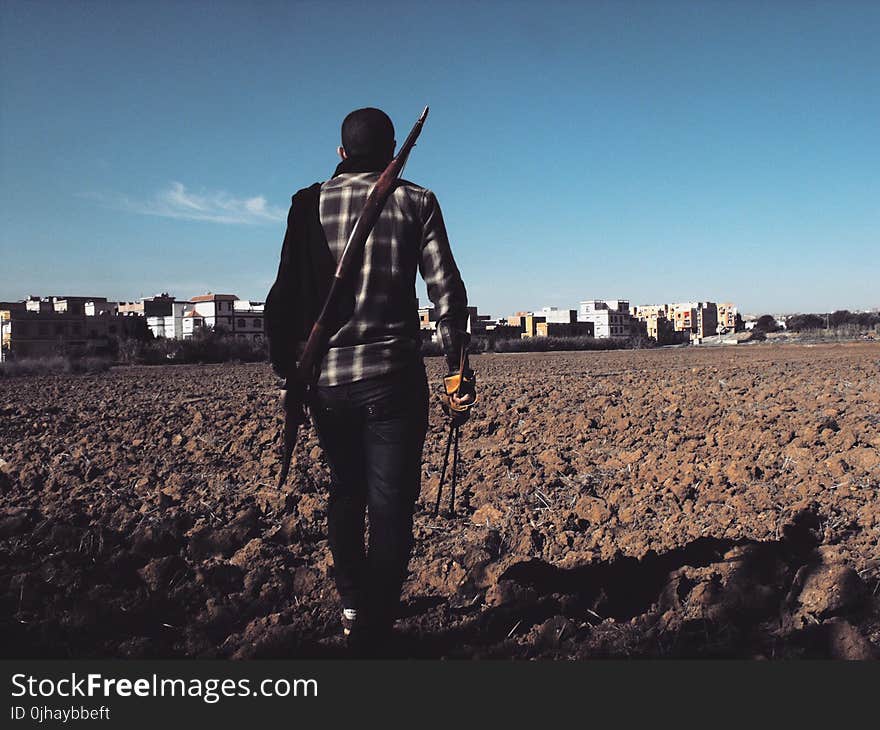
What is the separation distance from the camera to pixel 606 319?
109625 millimetres

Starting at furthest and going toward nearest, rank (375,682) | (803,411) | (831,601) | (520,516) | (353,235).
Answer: (803,411) → (520,516) → (831,601) → (375,682) → (353,235)

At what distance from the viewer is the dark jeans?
103 inches

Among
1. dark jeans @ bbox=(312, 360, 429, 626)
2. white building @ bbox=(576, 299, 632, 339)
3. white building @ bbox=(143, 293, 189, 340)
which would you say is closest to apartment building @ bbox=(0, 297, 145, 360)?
white building @ bbox=(143, 293, 189, 340)

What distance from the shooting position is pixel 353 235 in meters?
2.55

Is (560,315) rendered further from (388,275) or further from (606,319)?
(388,275)

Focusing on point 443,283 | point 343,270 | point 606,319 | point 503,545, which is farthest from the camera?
point 606,319

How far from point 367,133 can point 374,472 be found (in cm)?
123

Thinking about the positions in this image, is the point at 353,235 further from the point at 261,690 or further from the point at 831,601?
the point at 831,601

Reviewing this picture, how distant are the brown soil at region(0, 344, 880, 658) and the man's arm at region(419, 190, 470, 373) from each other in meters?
1.34

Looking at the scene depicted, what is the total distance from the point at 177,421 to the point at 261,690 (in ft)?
23.3

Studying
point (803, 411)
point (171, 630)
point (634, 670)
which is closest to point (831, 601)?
point (634, 670)

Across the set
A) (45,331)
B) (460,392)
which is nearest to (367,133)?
(460,392)

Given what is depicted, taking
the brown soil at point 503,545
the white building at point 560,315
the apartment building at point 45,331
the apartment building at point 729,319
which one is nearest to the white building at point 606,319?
the white building at point 560,315

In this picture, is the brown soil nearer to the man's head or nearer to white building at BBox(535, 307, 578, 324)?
the man's head
